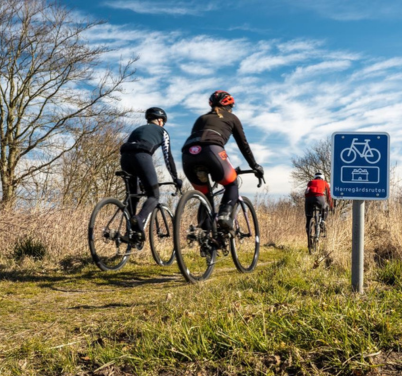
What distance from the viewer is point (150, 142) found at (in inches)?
226

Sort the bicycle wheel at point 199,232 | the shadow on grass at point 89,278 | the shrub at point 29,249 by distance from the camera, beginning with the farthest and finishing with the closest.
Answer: the shrub at point 29,249 → the shadow on grass at point 89,278 → the bicycle wheel at point 199,232

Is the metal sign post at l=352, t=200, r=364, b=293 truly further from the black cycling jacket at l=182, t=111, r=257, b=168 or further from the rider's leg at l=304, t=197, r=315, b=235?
the rider's leg at l=304, t=197, r=315, b=235

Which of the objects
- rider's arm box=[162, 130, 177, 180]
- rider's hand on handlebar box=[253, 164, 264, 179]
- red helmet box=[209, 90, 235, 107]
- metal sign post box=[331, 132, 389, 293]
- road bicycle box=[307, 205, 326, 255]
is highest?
red helmet box=[209, 90, 235, 107]

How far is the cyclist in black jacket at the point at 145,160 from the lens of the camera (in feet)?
18.6

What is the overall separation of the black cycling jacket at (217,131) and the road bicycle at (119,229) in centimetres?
124

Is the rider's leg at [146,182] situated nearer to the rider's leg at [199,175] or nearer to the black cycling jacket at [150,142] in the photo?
the black cycling jacket at [150,142]

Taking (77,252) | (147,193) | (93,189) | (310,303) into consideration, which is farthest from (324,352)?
(93,189)

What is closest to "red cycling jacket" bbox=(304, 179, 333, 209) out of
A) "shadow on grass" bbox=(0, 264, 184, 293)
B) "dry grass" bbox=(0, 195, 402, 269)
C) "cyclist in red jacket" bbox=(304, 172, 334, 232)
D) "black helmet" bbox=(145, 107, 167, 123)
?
"cyclist in red jacket" bbox=(304, 172, 334, 232)

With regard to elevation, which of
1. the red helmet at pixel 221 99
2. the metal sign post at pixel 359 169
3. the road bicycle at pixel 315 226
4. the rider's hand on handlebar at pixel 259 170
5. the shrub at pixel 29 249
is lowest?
the shrub at pixel 29 249

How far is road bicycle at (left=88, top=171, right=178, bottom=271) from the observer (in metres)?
5.44

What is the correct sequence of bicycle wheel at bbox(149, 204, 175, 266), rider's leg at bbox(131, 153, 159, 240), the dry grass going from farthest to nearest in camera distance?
the dry grass → bicycle wheel at bbox(149, 204, 175, 266) → rider's leg at bbox(131, 153, 159, 240)

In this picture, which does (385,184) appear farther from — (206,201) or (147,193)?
(147,193)

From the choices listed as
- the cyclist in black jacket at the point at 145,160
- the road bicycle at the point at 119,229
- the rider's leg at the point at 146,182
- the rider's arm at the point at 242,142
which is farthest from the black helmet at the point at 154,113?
the rider's arm at the point at 242,142

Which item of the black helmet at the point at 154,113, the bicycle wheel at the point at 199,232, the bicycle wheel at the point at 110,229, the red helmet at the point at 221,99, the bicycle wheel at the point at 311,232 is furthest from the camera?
the bicycle wheel at the point at 311,232
